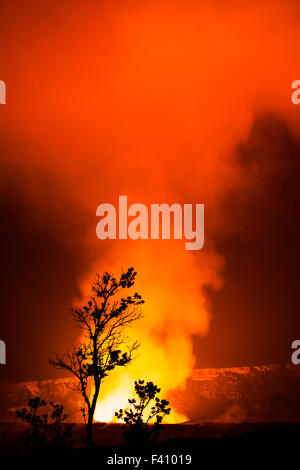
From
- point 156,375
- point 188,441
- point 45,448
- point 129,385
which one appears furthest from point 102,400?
point 45,448

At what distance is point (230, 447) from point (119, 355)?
30.5 ft

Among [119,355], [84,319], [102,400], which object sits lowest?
[102,400]

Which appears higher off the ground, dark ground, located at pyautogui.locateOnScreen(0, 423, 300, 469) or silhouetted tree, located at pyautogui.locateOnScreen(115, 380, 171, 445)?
silhouetted tree, located at pyautogui.locateOnScreen(115, 380, 171, 445)

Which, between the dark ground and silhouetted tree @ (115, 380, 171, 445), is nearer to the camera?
silhouetted tree @ (115, 380, 171, 445)

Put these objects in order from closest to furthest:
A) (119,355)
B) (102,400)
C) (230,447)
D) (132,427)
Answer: (132,427) < (119,355) < (230,447) < (102,400)

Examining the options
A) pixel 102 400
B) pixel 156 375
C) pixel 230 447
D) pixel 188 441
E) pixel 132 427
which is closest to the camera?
pixel 132 427

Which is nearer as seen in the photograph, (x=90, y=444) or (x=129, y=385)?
(x=90, y=444)
